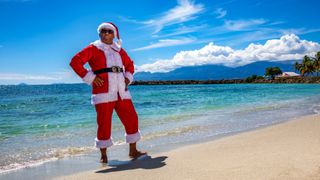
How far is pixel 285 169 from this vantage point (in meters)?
2.86

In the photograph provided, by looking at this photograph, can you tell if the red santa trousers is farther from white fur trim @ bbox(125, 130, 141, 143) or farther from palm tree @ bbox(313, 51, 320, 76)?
palm tree @ bbox(313, 51, 320, 76)

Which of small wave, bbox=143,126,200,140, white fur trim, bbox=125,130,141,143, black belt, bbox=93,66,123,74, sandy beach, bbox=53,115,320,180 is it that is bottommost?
small wave, bbox=143,126,200,140

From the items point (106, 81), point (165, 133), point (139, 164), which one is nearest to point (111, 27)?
point (106, 81)

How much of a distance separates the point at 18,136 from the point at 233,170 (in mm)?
5608

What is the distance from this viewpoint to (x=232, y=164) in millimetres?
3238

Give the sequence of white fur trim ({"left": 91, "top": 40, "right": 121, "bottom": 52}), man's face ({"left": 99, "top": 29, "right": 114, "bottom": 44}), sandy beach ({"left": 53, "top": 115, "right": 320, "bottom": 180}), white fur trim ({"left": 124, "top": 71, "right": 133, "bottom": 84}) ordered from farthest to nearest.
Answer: white fur trim ({"left": 124, "top": 71, "right": 133, "bottom": 84}), man's face ({"left": 99, "top": 29, "right": 114, "bottom": 44}), white fur trim ({"left": 91, "top": 40, "right": 121, "bottom": 52}), sandy beach ({"left": 53, "top": 115, "right": 320, "bottom": 180})

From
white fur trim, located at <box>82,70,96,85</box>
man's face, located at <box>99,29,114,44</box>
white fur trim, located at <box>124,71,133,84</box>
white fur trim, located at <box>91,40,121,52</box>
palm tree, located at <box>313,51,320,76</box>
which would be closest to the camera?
white fur trim, located at <box>82,70,96,85</box>

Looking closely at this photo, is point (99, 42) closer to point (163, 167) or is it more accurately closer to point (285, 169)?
point (163, 167)

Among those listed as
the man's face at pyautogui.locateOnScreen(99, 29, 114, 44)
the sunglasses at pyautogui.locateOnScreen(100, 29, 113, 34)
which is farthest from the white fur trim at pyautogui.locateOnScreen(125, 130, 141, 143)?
the sunglasses at pyautogui.locateOnScreen(100, 29, 113, 34)

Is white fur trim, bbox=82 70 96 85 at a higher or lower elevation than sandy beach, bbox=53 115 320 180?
higher

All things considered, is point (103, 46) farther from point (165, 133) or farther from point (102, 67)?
point (165, 133)

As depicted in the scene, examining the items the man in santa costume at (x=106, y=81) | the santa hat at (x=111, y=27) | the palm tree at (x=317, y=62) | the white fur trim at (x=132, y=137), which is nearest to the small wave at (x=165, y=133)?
the white fur trim at (x=132, y=137)

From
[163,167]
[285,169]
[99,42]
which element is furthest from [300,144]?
[99,42]

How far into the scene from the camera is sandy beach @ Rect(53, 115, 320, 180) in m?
2.84
